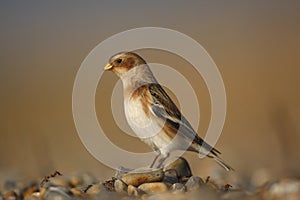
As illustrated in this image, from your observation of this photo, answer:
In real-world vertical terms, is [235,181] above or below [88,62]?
below

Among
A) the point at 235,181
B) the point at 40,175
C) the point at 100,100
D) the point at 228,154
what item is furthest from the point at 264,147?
the point at 40,175

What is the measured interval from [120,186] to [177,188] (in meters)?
0.36

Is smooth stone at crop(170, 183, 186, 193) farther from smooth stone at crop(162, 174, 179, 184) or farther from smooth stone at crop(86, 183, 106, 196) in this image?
smooth stone at crop(86, 183, 106, 196)

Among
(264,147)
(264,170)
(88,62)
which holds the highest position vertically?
(88,62)

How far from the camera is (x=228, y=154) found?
19.6 feet

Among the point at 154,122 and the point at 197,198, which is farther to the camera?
the point at 154,122

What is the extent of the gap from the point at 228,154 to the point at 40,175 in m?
1.70

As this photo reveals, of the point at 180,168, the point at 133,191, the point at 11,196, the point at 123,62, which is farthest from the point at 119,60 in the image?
the point at 11,196

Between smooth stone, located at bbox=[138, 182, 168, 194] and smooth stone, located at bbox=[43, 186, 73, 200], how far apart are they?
0.45 meters

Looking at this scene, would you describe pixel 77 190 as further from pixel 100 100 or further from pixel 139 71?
pixel 100 100

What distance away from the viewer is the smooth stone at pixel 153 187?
409cm

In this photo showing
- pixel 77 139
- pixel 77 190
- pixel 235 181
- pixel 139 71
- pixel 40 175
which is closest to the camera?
pixel 77 190

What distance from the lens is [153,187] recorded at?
162 inches

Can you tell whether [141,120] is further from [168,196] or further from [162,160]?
[168,196]
